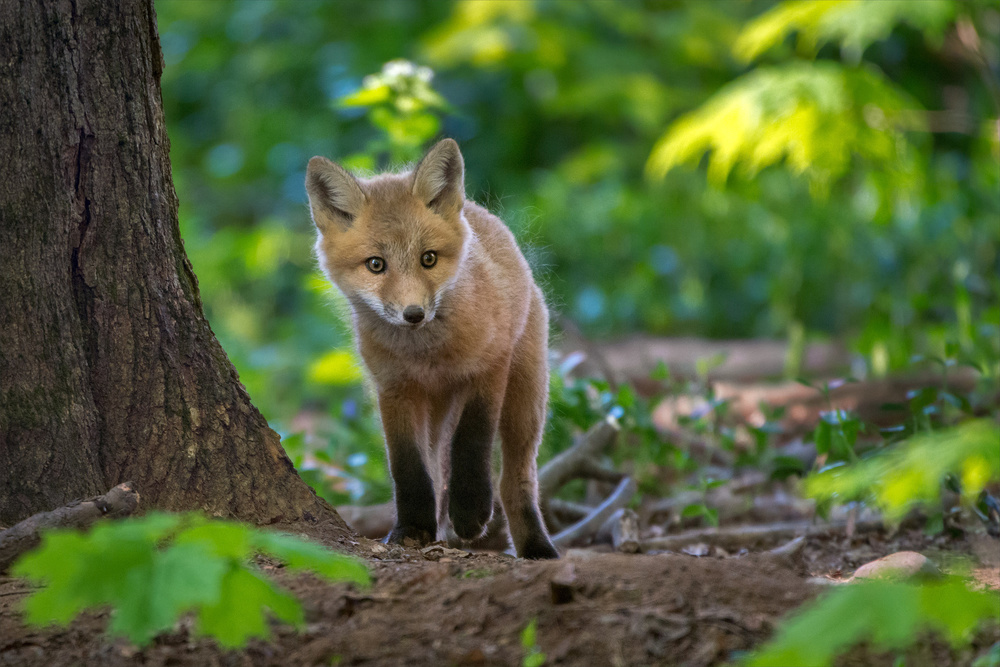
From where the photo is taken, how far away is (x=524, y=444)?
11.7ft

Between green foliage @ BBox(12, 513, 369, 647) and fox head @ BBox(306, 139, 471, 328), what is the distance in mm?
1615

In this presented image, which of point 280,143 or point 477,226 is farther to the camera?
point 280,143

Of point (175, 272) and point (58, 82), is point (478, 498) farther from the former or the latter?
point (58, 82)

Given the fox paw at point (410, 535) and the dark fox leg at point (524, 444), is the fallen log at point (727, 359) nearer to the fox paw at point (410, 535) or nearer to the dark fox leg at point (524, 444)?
the dark fox leg at point (524, 444)

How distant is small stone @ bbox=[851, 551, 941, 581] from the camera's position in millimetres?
2441

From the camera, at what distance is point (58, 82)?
2.58 metres

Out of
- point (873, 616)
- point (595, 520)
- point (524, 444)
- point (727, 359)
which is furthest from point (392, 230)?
point (727, 359)

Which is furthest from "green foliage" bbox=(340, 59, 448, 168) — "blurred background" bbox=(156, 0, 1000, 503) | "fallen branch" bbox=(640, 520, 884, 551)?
"fallen branch" bbox=(640, 520, 884, 551)

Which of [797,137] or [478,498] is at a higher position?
[797,137]

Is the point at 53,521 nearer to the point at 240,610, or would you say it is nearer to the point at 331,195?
the point at 240,610

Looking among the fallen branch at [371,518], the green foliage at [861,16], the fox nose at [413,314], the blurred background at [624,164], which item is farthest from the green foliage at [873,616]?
the green foliage at [861,16]

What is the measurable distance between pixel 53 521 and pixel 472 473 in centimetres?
144

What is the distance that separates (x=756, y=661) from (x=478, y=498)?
6.37 feet

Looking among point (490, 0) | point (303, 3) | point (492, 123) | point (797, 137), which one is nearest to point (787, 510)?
point (797, 137)
